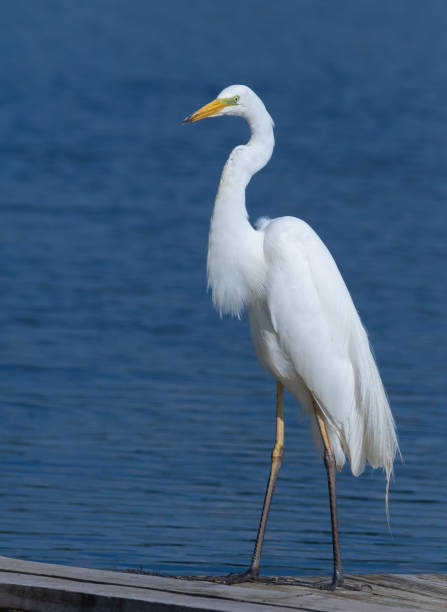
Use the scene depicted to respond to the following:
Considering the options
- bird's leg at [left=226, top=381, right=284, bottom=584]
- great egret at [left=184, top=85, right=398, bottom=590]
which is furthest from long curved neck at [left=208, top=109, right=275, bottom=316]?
bird's leg at [left=226, top=381, right=284, bottom=584]

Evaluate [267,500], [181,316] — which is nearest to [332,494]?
[267,500]

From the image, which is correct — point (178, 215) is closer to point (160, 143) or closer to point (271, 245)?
point (160, 143)

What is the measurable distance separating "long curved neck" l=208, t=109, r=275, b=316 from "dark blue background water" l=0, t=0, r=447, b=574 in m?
1.66

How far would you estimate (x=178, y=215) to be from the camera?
16.7 meters

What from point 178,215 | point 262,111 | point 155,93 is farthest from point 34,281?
point 155,93

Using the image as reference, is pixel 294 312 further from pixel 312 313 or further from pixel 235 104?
pixel 235 104

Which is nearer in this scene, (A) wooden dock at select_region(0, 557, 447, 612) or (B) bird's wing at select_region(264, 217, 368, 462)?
(A) wooden dock at select_region(0, 557, 447, 612)

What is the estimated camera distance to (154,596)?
4.50 m

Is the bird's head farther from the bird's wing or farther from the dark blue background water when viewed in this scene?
the dark blue background water

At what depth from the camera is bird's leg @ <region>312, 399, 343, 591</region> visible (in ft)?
16.7

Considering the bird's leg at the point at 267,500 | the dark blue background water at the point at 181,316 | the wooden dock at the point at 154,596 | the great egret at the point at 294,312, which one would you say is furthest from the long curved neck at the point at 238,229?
the dark blue background water at the point at 181,316

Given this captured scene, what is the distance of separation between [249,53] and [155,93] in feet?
26.1

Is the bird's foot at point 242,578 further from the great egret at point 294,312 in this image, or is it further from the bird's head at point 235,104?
the bird's head at point 235,104

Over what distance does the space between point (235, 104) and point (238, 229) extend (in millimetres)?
501
